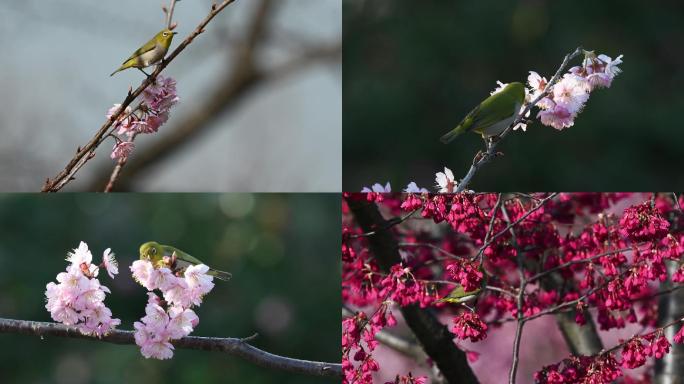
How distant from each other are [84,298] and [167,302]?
0.16 metres

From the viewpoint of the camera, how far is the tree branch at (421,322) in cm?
183

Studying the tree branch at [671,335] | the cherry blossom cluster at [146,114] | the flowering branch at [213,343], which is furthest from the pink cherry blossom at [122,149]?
the tree branch at [671,335]

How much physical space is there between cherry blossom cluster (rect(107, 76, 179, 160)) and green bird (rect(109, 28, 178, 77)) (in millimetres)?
37

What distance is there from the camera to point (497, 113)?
5.41 feet

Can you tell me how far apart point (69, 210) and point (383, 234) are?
1.06 meters

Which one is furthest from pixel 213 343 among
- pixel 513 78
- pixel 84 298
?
pixel 513 78

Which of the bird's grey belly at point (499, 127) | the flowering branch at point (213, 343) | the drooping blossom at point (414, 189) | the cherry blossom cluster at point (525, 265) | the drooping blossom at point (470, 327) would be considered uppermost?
the bird's grey belly at point (499, 127)

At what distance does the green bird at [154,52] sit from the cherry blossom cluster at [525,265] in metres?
0.51

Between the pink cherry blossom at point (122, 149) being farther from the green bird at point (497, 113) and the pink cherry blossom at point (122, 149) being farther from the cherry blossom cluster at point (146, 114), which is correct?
the green bird at point (497, 113)

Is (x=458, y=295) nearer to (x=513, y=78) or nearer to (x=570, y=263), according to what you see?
(x=570, y=263)

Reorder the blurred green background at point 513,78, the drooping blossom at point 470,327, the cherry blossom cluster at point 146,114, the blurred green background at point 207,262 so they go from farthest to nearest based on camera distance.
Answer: the blurred green background at point 513,78 → the blurred green background at point 207,262 → the drooping blossom at point 470,327 → the cherry blossom cluster at point 146,114

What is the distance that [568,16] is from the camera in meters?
3.90

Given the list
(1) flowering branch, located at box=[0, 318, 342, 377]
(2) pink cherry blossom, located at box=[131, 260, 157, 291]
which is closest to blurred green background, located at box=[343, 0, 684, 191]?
(1) flowering branch, located at box=[0, 318, 342, 377]

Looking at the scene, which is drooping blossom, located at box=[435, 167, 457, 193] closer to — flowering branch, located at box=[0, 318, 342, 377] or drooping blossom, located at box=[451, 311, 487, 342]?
drooping blossom, located at box=[451, 311, 487, 342]
